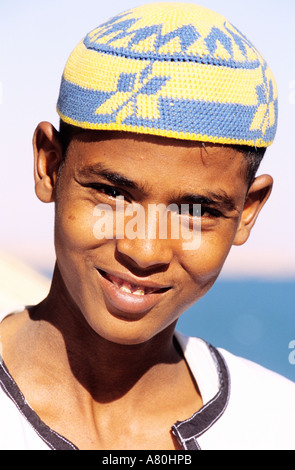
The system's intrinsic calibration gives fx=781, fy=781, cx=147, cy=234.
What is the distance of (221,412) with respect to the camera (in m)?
2.88

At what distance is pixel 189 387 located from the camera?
299cm

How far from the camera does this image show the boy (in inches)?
93.4

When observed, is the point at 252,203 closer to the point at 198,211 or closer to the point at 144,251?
the point at 198,211

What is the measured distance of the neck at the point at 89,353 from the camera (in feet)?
8.98

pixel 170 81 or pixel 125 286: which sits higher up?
pixel 170 81

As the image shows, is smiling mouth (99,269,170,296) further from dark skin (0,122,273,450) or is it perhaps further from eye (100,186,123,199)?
eye (100,186,123,199)

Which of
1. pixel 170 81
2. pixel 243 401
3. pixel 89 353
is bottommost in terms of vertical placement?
pixel 243 401

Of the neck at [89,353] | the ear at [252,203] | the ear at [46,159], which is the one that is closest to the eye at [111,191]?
the ear at [46,159]

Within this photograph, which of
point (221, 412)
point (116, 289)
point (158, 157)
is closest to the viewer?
point (158, 157)

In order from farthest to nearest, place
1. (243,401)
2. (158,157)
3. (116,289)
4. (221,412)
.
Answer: (243,401) < (221,412) < (116,289) < (158,157)

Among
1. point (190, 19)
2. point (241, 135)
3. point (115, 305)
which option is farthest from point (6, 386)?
point (190, 19)

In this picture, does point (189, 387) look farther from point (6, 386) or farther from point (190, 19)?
point (190, 19)

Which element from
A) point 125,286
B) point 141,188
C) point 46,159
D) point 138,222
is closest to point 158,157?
point 141,188

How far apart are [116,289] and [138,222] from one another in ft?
0.76
